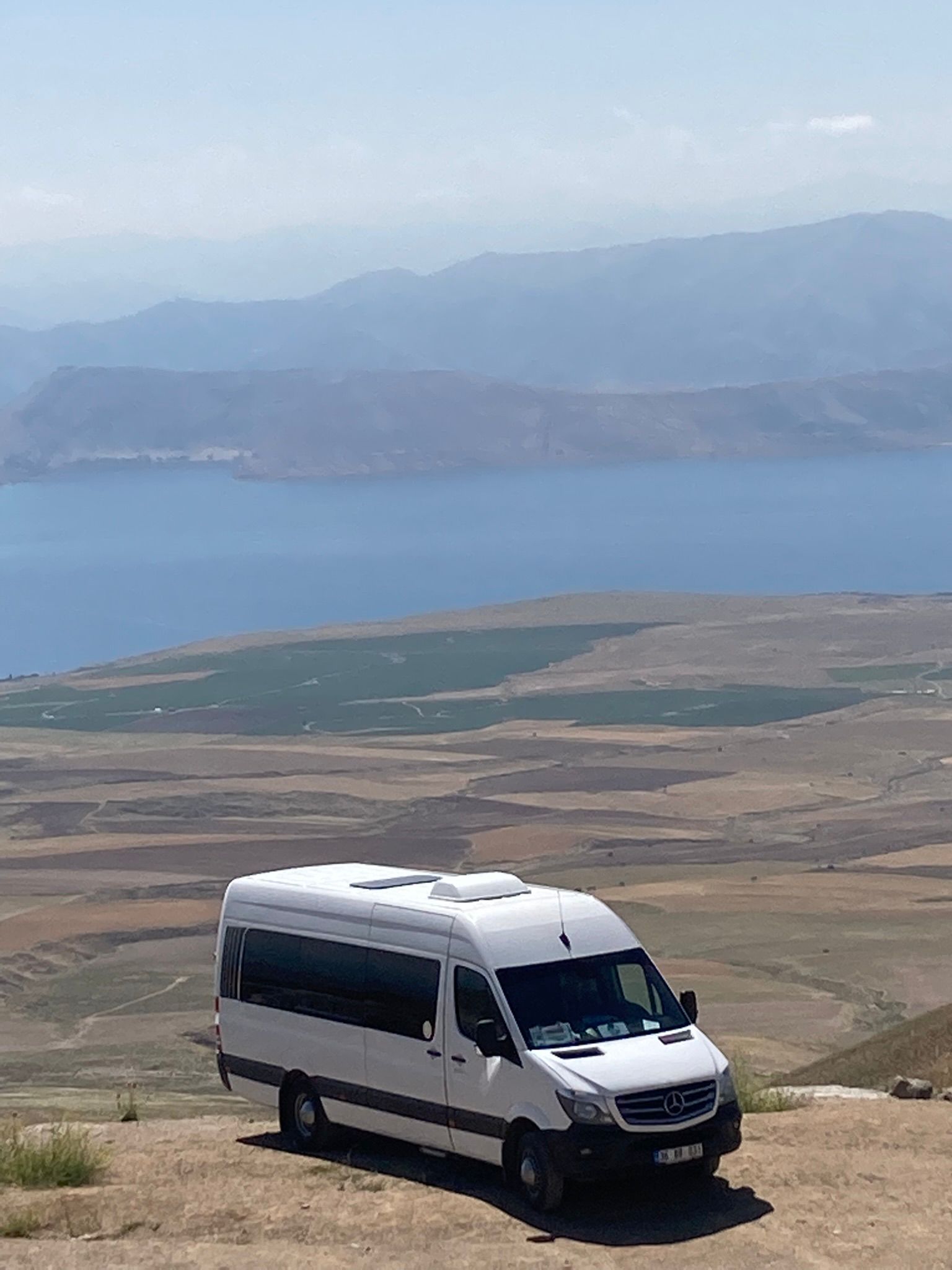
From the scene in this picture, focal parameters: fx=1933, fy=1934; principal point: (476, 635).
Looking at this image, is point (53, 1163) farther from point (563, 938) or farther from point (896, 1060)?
point (896, 1060)

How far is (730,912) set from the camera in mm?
47812

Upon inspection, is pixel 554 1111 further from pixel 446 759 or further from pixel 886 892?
pixel 446 759

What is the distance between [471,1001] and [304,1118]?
1.78m

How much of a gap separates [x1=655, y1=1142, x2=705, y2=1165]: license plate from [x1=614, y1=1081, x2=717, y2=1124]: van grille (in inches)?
5.3

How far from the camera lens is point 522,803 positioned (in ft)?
226

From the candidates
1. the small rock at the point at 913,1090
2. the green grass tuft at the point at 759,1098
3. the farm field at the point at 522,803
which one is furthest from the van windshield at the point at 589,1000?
the farm field at the point at 522,803

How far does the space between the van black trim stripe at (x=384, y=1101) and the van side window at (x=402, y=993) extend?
1.23ft

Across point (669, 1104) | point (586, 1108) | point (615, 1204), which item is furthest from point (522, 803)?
point (586, 1108)

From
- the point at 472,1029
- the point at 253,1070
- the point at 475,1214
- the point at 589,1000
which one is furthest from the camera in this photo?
the point at 253,1070

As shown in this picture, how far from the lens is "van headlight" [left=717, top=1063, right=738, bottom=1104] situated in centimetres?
1021

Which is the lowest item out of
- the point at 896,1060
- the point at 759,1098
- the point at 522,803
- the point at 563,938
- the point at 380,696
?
the point at 380,696

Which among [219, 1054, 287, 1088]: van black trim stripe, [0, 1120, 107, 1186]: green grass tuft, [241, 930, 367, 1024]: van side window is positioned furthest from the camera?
[219, 1054, 287, 1088]: van black trim stripe

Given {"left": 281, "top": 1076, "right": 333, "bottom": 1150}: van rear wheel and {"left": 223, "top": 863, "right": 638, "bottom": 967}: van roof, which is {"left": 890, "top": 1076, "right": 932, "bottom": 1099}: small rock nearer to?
{"left": 223, "top": 863, "right": 638, "bottom": 967}: van roof

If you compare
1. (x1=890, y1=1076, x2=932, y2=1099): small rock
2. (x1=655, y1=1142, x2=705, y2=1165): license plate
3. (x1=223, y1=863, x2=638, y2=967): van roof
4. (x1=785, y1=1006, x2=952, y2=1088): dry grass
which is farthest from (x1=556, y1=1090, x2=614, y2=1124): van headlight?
(x1=785, y1=1006, x2=952, y2=1088): dry grass
